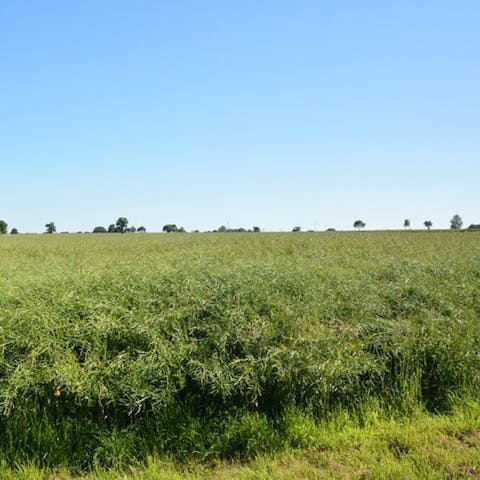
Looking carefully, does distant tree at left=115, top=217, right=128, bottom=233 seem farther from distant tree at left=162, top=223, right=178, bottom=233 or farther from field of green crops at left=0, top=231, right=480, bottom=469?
field of green crops at left=0, top=231, right=480, bottom=469

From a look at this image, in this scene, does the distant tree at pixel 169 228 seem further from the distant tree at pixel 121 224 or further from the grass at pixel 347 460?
the grass at pixel 347 460

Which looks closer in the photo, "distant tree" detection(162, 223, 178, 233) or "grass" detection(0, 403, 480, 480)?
"grass" detection(0, 403, 480, 480)

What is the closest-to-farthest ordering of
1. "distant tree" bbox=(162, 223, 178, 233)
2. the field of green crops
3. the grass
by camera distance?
the grass
the field of green crops
"distant tree" bbox=(162, 223, 178, 233)

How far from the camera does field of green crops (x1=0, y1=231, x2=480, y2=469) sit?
3768 mm

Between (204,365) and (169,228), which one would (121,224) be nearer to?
(169,228)

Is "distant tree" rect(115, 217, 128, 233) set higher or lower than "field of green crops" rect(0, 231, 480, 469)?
higher

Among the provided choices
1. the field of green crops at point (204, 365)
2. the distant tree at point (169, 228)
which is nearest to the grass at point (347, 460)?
the field of green crops at point (204, 365)

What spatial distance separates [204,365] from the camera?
4191 millimetres

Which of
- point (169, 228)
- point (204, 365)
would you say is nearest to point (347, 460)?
point (204, 365)

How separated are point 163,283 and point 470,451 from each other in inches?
162

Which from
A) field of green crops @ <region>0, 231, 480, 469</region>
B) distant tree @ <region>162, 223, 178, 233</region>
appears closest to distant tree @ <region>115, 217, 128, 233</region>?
distant tree @ <region>162, 223, 178, 233</region>

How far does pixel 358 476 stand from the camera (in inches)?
128

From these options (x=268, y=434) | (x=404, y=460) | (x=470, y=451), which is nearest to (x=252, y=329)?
(x=268, y=434)

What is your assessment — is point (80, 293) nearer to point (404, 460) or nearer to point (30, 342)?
point (30, 342)
